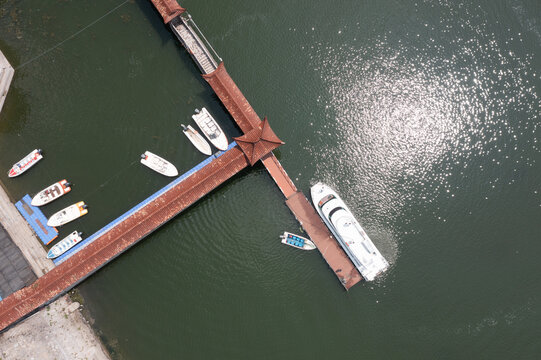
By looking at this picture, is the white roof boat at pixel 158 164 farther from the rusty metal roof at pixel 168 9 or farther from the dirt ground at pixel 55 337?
the dirt ground at pixel 55 337

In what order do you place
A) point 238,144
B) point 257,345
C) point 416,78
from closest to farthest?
point 238,144, point 257,345, point 416,78

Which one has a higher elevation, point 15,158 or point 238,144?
point 15,158

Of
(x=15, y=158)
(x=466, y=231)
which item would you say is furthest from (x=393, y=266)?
(x=15, y=158)

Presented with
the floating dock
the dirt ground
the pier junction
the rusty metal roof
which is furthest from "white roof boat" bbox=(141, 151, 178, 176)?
the dirt ground

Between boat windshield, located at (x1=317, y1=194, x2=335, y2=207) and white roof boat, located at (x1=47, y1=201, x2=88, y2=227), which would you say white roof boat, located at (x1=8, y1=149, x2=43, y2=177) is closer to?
white roof boat, located at (x1=47, y1=201, x2=88, y2=227)

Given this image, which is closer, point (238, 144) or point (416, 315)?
point (238, 144)

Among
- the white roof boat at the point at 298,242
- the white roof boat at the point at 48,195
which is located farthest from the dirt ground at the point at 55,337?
the white roof boat at the point at 298,242

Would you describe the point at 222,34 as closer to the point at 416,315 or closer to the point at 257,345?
the point at 257,345
